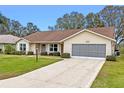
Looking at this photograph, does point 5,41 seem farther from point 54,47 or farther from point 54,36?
point 54,47

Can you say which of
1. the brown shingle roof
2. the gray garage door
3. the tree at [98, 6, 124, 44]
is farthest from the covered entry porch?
the tree at [98, 6, 124, 44]

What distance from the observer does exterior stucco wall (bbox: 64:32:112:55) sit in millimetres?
26234

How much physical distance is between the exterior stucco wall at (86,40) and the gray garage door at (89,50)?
1.31 feet

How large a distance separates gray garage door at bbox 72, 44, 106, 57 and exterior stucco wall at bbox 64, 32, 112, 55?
0.40 meters

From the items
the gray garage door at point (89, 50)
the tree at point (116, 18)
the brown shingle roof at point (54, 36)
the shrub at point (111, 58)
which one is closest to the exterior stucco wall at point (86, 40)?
the gray garage door at point (89, 50)

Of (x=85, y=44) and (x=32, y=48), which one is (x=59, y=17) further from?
(x=85, y=44)

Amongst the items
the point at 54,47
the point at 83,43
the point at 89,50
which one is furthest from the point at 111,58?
the point at 54,47

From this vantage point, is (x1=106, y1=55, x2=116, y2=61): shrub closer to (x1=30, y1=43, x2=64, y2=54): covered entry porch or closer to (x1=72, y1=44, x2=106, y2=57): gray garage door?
(x1=72, y1=44, x2=106, y2=57): gray garage door

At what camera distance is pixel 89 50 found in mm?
27578

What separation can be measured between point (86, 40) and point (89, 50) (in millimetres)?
1315

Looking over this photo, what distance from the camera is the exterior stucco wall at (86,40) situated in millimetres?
26234
